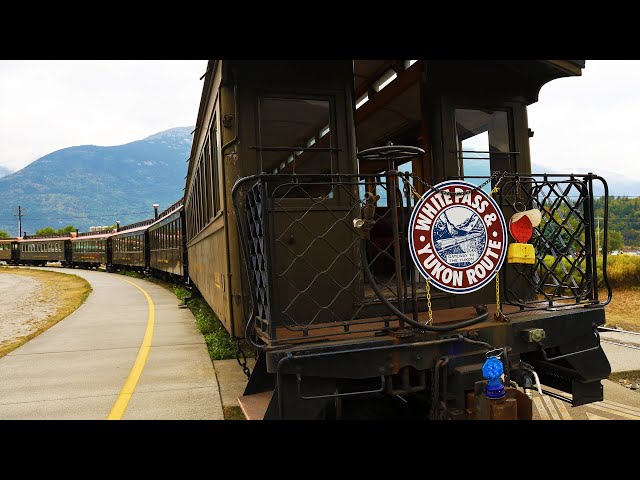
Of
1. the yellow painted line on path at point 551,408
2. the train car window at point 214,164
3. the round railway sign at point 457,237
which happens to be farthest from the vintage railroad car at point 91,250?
the round railway sign at point 457,237

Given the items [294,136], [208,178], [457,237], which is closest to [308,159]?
[294,136]

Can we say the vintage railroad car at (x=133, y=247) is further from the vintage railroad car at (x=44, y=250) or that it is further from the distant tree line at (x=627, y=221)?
the distant tree line at (x=627, y=221)

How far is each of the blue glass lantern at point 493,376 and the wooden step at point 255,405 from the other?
5.29 ft

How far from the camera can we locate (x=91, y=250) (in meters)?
38.6

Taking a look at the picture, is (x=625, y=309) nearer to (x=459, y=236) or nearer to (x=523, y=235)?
(x=523, y=235)

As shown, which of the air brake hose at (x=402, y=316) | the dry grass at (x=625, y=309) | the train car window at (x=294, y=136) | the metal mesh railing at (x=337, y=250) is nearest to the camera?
the air brake hose at (x=402, y=316)

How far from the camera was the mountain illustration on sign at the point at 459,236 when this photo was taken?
139 inches

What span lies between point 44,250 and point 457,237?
48.9 m

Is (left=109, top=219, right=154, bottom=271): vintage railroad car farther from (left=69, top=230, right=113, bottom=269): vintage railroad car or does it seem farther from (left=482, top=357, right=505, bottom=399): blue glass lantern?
(left=482, top=357, right=505, bottom=399): blue glass lantern

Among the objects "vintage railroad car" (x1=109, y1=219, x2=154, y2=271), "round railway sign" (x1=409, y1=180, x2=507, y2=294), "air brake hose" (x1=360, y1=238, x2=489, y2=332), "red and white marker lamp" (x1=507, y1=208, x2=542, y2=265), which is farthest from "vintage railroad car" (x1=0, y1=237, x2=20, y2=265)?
"red and white marker lamp" (x1=507, y1=208, x2=542, y2=265)

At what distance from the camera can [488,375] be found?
3.14 m
